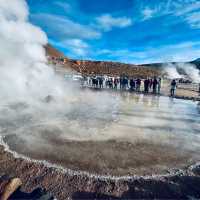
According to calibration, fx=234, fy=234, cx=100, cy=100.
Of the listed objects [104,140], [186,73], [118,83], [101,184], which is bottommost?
[101,184]

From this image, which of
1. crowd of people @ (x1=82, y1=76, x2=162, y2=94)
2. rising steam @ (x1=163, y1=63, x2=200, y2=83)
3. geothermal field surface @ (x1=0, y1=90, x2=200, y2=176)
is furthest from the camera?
rising steam @ (x1=163, y1=63, x2=200, y2=83)

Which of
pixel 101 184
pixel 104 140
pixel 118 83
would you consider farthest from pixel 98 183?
pixel 118 83

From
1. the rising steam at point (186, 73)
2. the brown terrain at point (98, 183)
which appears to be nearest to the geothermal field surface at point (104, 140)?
the brown terrain at point (98, 183)

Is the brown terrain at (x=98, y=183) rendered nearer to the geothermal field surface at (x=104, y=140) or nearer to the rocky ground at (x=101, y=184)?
the rocky ground at (x=101, y=184)

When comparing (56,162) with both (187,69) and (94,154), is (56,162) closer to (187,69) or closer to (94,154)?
(94,154)

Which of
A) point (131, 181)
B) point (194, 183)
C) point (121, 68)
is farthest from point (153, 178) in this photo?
point (121, 68)

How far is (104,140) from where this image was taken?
23.6 ft

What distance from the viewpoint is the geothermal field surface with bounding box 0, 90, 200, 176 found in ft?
18.7

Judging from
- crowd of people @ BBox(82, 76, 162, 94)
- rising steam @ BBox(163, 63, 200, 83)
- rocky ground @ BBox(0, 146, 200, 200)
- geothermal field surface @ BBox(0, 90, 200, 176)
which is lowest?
rocky ground @ BBox(0, 146, 200, 200)

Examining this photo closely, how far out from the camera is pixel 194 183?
4.93 m

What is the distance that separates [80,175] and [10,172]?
156 centimetres

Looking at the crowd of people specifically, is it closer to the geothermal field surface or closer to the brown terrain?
the geothermal field surface

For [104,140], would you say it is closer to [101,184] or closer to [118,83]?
[101,184]

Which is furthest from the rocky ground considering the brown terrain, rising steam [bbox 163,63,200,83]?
rising steam [bbox 163,63,200,83]
